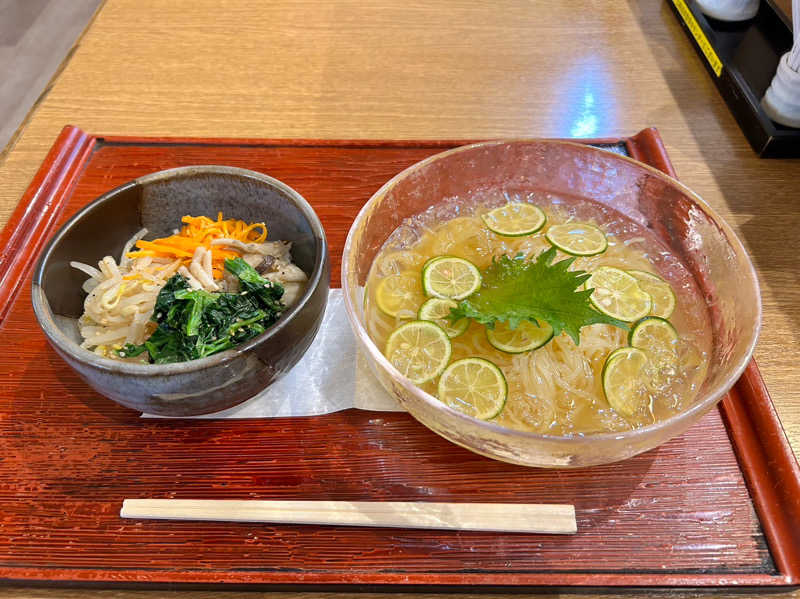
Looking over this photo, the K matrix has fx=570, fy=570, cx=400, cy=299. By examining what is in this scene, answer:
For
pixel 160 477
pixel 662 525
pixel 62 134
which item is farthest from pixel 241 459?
pixel 62 134

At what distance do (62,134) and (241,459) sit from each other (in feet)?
4.32

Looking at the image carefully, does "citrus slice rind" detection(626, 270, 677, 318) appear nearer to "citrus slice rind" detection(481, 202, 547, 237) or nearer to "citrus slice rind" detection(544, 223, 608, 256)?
"citrus slice rind" detection(544, 223, 608, 256)

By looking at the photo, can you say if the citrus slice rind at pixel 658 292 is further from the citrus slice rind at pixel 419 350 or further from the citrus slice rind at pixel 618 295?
the citrus slice rind at pixel 419 350

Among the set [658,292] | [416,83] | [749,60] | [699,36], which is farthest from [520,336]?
[699,36]

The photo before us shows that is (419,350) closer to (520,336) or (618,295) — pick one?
(520,336)

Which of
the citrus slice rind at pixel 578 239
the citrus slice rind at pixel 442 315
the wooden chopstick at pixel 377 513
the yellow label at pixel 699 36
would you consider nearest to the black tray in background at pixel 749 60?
the yellow label at pixel 699 36

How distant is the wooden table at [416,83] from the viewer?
1.90 m

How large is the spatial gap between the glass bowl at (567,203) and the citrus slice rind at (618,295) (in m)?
0.17

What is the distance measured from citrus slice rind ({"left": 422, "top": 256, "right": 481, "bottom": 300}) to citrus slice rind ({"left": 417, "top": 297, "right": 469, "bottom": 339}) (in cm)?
2

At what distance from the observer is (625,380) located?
1177 millimetres

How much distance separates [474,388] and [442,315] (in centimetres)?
21

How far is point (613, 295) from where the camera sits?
51.7 inches

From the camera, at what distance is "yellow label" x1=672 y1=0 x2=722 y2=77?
7.18 feet

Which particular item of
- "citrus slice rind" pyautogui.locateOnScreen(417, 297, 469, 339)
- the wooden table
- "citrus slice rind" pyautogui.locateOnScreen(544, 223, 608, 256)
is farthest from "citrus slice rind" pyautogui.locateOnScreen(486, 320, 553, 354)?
the wooden table
